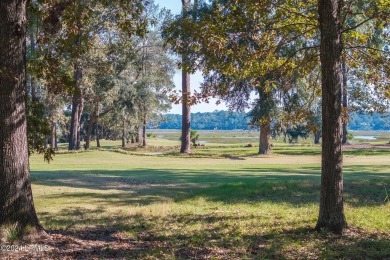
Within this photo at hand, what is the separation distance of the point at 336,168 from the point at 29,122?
6.25 metres

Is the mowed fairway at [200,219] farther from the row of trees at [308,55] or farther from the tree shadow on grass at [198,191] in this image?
the row of trees at [308,55]

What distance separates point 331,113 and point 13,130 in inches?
225

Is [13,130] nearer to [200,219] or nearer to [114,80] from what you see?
[200,219]

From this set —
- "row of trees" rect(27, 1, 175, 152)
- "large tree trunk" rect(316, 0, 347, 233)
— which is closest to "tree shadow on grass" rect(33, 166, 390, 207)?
"large tree trunk" rect(316, 0, 347, 233)

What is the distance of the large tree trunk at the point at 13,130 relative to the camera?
24.0 feet

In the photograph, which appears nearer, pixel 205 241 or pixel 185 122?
pixel 205 241

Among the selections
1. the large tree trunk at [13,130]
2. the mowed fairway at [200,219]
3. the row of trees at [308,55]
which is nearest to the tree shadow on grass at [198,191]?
the mowed fairway at [200,219]

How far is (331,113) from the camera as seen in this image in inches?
346

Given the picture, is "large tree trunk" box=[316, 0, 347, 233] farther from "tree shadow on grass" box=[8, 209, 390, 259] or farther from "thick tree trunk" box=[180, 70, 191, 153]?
"thick tree trunk" box=[180, 70, 191, 153]

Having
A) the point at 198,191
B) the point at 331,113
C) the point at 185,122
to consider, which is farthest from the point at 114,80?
the point at 331,113

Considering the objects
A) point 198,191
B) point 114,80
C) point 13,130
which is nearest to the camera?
point 13,130

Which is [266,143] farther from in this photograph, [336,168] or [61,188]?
[336,168]

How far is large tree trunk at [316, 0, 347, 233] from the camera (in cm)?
879

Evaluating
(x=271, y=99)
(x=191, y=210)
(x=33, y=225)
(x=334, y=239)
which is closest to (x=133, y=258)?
(x=33, y=225)
